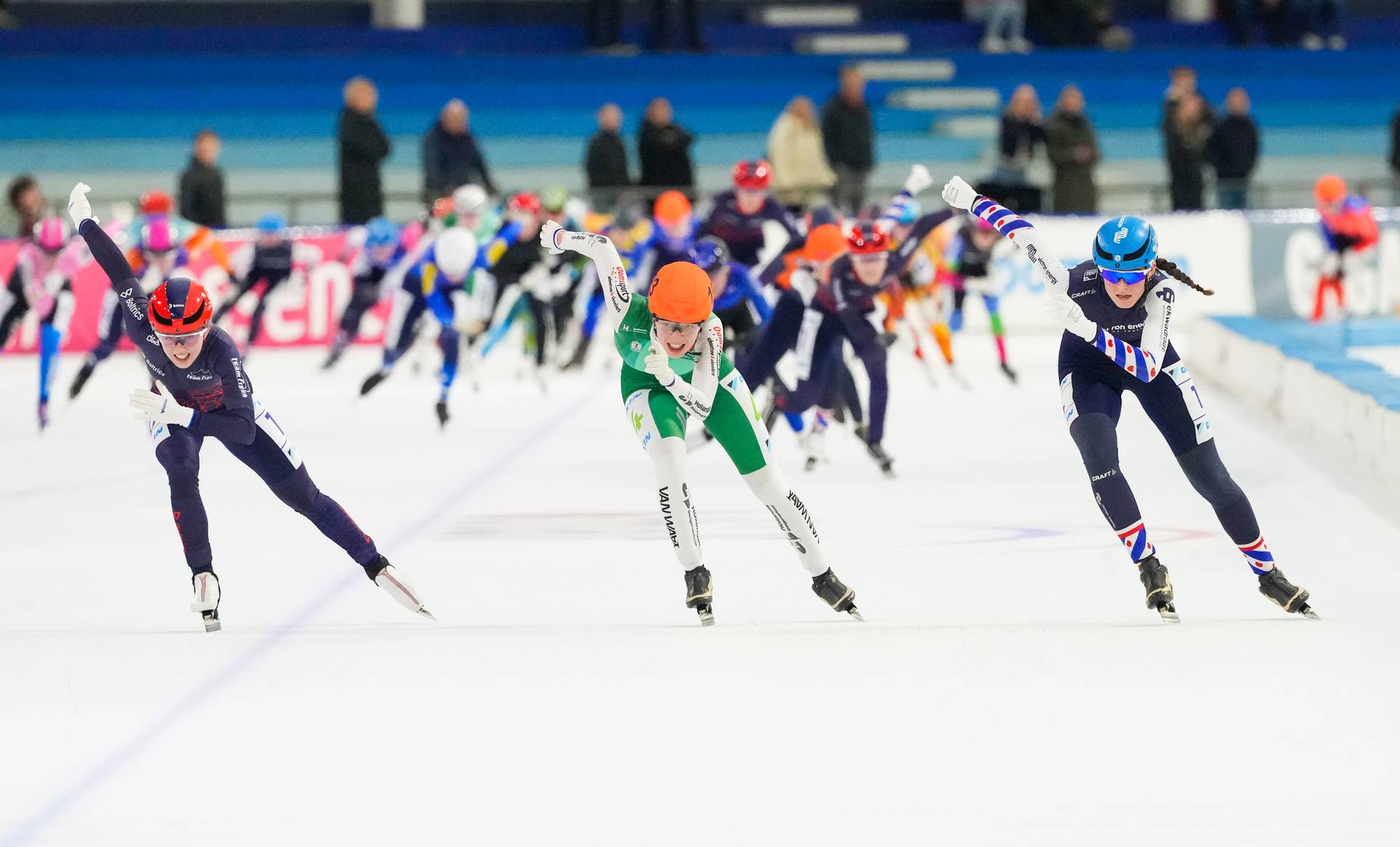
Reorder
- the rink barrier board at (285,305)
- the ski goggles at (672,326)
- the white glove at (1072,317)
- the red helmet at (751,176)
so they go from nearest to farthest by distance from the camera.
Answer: the white glove at (1072,317)
the ski goggles at (672,326)
the red helmet at (751,176)
the rink barrier board at (285,305)

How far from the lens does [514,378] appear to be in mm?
15094

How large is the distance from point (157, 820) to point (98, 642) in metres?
2.03

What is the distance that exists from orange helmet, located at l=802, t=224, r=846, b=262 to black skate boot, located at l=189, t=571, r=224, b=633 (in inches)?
168

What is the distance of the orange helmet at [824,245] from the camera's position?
9383 millimetres

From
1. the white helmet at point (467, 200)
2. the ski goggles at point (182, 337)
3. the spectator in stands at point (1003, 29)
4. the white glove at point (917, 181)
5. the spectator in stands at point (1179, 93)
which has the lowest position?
the ski goggles at point (182, 337)

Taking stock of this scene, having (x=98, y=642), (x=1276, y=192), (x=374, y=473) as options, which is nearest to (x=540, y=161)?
(x=1276, y=192)

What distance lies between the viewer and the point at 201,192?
1678 centimetres

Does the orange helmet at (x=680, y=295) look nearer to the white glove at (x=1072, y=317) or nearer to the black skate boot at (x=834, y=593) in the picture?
the black skate boot at (x=834, y=593)

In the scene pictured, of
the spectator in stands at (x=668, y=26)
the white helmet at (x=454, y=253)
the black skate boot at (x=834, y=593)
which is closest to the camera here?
the black skate boot at (x=834, y=593)

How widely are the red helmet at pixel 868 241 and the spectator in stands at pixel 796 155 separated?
8.31 meters

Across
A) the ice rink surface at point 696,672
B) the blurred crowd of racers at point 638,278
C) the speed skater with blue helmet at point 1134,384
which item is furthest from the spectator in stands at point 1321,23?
the speed skater with blue helmet at point 1134,384

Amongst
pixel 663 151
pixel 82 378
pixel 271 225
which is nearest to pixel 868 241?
pixel 82 378

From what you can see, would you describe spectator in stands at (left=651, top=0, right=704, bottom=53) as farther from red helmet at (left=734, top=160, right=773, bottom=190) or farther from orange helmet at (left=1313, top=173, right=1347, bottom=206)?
red helmet at (left=734, top=160, right=773, bottom=190)

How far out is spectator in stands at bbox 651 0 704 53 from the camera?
21125mm
